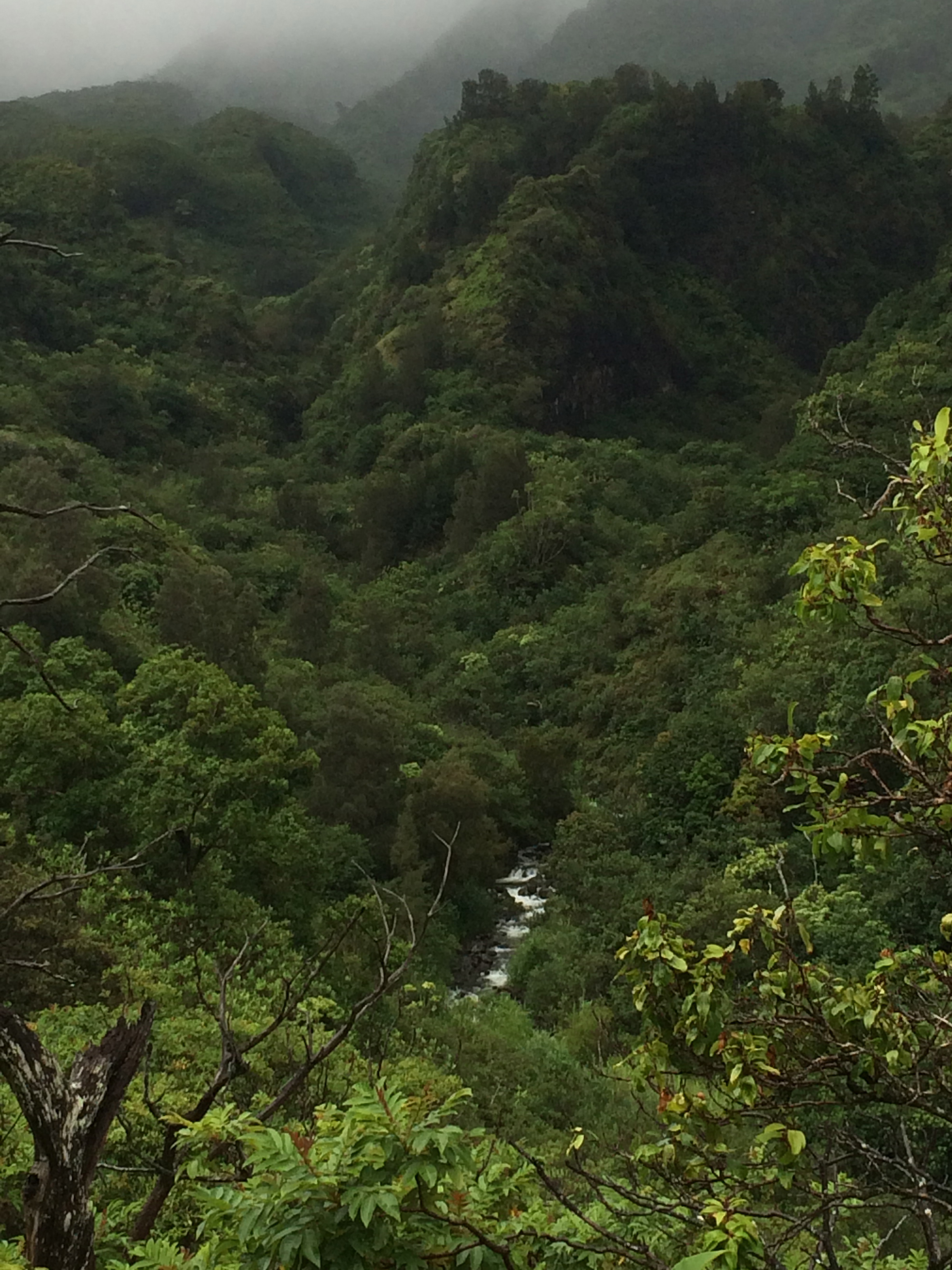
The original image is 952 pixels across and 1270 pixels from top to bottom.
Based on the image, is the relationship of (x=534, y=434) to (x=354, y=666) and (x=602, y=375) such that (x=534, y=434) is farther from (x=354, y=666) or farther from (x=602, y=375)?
(x=354, y=666)

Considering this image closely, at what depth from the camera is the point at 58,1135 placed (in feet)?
8.82

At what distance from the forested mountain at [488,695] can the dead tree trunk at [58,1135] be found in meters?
0.01

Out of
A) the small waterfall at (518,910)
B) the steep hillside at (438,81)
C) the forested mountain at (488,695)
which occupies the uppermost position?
the steep hillside at (438,81)

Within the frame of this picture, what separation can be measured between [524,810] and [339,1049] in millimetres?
9465

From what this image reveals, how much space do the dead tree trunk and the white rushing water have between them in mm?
11548

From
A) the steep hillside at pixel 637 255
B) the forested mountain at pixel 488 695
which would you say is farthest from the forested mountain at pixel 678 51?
the forested mountain at pixel 488 695

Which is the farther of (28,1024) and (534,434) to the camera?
(534,434)

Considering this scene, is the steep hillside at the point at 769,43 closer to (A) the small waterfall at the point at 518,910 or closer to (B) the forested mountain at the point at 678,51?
(B) the forested mountain at the point at 678,51

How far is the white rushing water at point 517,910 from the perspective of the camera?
14.1 m

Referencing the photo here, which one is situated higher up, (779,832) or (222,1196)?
(222,1196)

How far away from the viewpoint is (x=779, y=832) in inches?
591

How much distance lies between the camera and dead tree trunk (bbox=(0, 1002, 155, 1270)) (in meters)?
2.64

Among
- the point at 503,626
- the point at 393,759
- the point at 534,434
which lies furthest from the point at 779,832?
the point at 534,434

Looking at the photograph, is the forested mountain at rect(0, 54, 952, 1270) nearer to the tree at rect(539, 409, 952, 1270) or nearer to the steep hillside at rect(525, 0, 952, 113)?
the tree at rect(539, 409, 952, 1270)
